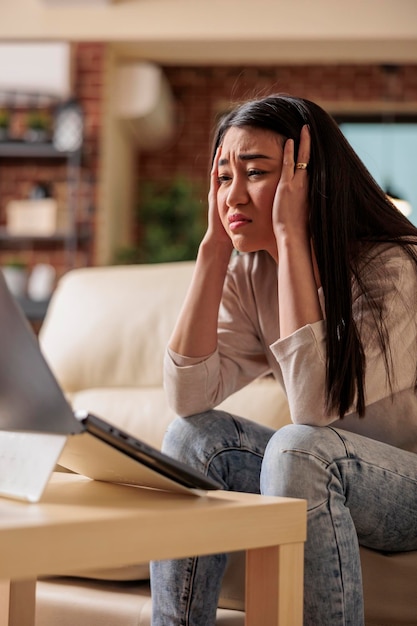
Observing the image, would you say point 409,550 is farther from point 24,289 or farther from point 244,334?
point 24,289

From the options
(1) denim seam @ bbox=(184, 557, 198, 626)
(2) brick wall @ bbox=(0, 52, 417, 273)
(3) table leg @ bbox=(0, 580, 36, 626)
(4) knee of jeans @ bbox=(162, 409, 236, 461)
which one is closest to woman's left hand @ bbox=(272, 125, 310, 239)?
(4) knee of jeans @ bbox=(162, 409, 236, 461)

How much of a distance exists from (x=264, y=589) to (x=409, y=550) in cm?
52

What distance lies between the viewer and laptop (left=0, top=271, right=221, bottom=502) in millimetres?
917

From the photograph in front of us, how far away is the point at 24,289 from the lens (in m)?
5.46

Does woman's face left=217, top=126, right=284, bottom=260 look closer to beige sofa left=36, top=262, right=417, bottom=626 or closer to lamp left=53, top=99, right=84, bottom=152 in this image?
beige sofa left=36, top=262, right=417, bottom=626

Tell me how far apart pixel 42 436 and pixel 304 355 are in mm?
431

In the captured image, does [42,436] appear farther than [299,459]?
No

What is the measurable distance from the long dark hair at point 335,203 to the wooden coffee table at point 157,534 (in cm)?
43

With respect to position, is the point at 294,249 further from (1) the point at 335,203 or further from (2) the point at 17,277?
(2) the point at 17,277

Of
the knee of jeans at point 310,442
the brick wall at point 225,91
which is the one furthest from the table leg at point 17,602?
the brick wall at point 225,91

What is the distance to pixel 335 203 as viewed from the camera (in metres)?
1.44

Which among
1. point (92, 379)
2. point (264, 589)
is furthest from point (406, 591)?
point (92, 379)

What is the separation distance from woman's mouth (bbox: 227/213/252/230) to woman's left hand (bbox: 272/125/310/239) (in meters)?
0.08

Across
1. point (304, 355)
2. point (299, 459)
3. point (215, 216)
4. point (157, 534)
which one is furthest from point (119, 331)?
point (157, 534)
